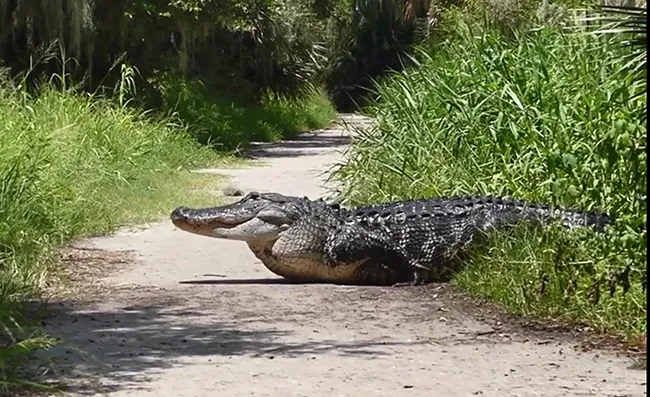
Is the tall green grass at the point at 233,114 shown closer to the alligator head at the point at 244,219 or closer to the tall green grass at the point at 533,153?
the tall green grass at the point at 533,153

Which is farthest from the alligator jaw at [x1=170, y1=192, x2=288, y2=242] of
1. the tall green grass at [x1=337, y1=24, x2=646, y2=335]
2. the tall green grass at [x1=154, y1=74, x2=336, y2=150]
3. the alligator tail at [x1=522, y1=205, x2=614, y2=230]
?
the tall green grass at [x1=154, y1=74, x2=336, y2=150]

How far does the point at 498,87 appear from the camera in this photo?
12.5 m

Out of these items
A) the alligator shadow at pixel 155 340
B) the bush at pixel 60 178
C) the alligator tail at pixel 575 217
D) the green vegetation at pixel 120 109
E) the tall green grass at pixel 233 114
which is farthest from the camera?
the tall green grass at pixel 233 114

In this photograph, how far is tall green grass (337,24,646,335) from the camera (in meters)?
8.02

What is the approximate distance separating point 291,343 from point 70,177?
19.8 ft

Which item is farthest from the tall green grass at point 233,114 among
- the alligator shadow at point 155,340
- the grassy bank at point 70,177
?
the alligator shadow at point 155,340

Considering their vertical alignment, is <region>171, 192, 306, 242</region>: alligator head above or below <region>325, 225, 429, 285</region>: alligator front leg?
above

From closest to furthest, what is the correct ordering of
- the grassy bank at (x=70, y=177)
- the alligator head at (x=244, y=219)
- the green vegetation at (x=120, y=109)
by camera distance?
the grassy bank at (x=70, y=177) → the alligator head at (x=244, y=219) → the green vegetation at (x=120, y=109)

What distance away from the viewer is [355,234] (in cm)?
1040

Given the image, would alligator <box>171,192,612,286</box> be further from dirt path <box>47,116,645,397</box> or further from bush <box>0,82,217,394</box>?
bush <box>0,82,217,394</box>

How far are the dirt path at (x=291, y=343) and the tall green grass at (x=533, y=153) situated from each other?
0.45m

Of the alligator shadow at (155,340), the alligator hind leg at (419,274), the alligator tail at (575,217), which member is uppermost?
the alligator tail at (575,217)

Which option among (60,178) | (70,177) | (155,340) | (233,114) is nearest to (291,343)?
(155,340)

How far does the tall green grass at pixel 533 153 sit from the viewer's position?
8016 millimetres
